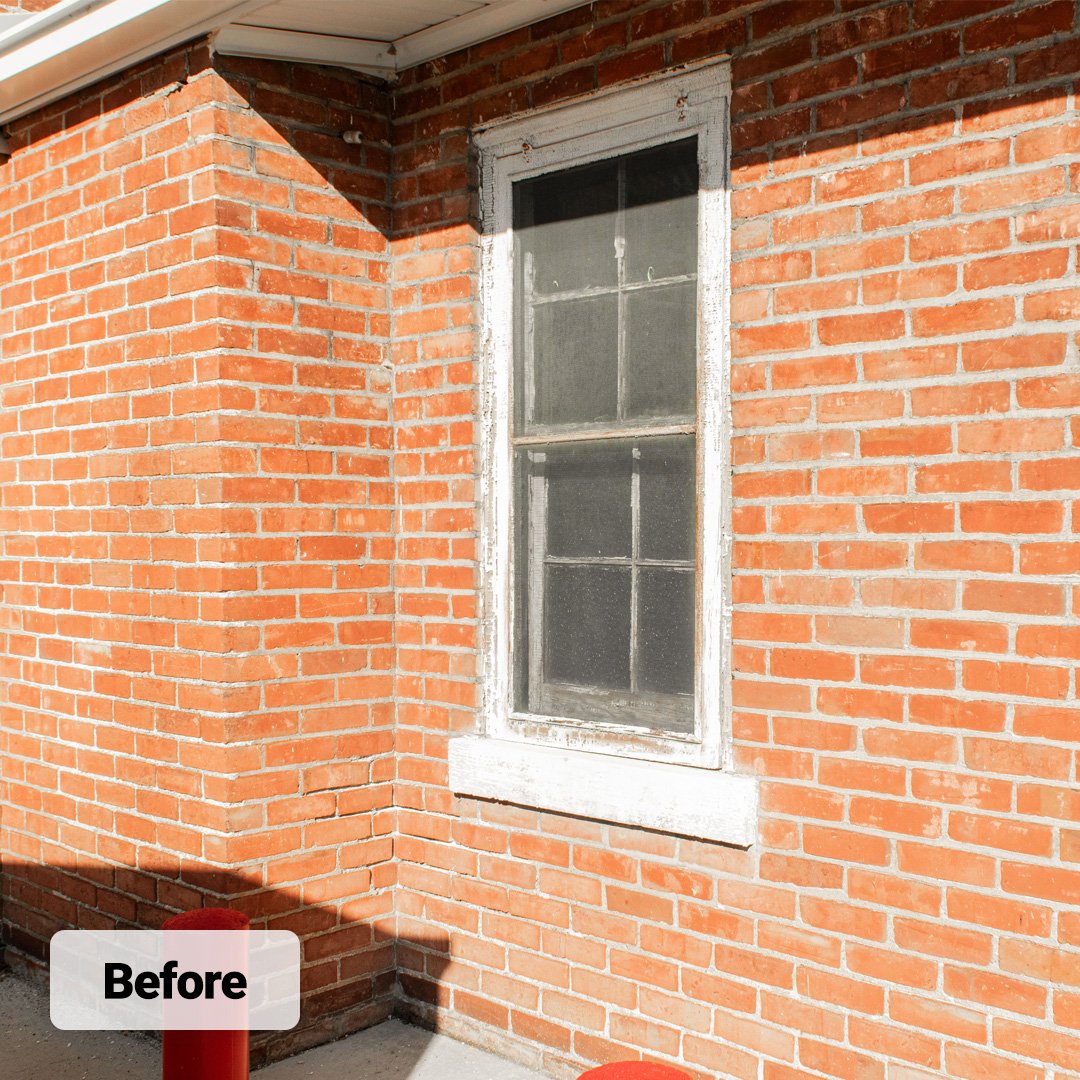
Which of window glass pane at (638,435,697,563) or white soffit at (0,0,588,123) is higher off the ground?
white soffit at (0,0,588,123)

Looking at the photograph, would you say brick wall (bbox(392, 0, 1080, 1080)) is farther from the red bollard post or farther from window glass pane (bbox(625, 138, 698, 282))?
the red bollard post

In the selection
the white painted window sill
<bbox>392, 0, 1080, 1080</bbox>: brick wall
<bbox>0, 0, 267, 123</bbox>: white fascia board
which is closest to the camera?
<bbox>392, 0, 1080, 1080</bbox>: brick wall

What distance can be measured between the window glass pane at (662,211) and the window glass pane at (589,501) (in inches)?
22.0

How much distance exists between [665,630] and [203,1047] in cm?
165

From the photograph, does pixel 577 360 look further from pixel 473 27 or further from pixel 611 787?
pixel 611 787

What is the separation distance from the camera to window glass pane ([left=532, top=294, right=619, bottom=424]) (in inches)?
142

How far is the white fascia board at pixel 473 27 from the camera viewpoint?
11.6ft

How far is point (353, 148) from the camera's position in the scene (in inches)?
157

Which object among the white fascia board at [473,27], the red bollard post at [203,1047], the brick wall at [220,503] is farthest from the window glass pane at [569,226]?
the red bollard post at [203,1047]

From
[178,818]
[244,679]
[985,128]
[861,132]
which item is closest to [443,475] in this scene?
[244,679]

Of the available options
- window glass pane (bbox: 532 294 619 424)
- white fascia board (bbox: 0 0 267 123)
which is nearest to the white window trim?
window glass pane (bbox: 532 294 619 424)

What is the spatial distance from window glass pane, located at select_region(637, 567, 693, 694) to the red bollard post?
4.51ft

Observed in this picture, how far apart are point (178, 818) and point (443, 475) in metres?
1.42

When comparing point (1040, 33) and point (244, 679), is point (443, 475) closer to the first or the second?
point (244, 679)
